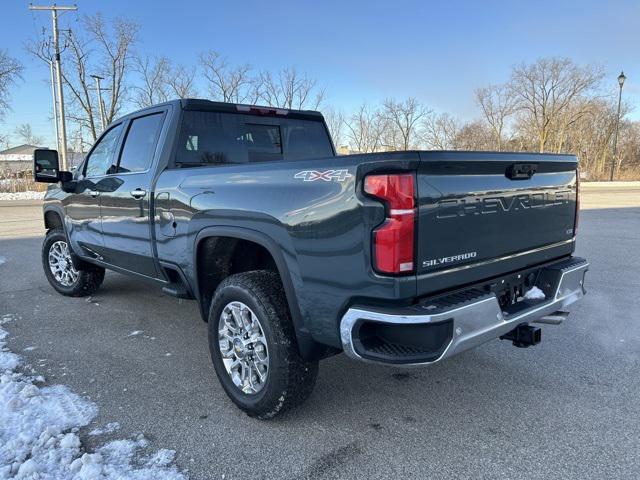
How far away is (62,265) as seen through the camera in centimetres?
589

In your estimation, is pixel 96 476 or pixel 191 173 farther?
pixel 191 173

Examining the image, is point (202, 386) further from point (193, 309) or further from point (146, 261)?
point (193, 309)

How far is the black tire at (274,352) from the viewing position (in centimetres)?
275

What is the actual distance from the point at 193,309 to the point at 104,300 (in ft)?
3.94

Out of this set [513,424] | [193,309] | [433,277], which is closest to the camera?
[433,277]

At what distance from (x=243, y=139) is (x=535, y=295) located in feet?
8.75

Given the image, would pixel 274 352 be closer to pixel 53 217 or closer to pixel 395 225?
pixel 395 225

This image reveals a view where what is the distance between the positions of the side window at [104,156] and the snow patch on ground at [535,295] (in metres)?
3.73

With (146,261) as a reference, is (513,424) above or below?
below

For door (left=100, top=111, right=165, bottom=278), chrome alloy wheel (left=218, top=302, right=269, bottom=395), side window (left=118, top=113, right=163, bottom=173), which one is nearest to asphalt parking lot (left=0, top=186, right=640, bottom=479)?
chrome alloy wheel (left=218, top=302, right=269, bottom=395)

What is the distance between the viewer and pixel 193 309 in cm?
539

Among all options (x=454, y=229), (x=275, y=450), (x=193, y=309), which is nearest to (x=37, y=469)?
(x=275, y=450)

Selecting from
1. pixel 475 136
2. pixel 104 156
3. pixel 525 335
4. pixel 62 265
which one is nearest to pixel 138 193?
pixel 104 156

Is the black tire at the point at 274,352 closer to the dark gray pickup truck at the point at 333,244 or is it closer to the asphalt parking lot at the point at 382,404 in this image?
the dark gray pickup truck at the point at 333,244
